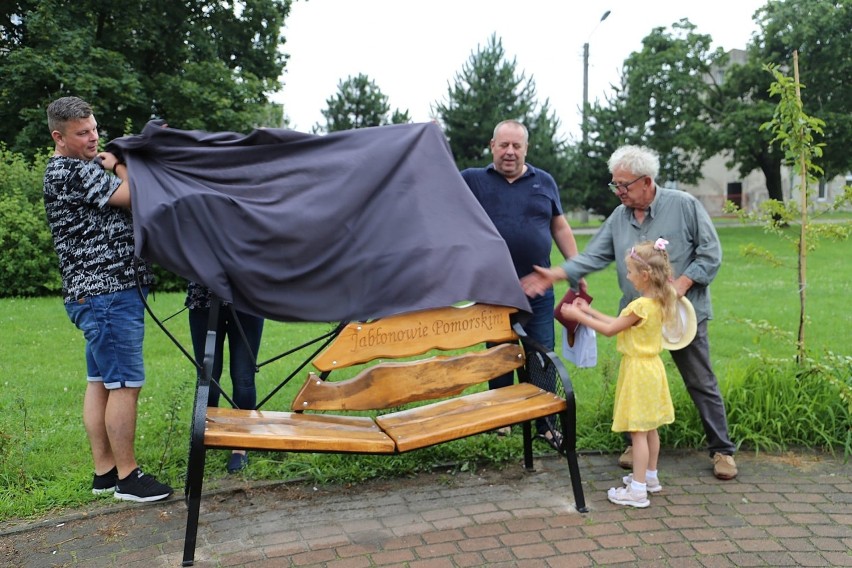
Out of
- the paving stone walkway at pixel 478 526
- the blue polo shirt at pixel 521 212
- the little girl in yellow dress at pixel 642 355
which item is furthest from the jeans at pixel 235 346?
the little girl in yellow dress at pixel 642 355

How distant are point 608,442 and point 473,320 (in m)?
1.42

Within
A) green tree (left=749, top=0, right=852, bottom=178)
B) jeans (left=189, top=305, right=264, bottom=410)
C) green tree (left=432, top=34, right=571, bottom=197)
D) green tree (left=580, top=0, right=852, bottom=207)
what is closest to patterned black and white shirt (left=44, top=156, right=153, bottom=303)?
jeans (left=189, top=305, right=264, bottom=410)

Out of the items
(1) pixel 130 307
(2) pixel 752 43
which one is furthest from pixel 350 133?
(2) pixel 752 43

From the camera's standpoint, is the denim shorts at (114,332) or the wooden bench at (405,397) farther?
the denim shorts at (114,332)

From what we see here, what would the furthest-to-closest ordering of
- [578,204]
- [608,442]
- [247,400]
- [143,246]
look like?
[578,204] < [608,442] < [247,400] < [143,246]

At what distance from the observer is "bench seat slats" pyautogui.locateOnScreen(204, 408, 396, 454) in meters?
3.55

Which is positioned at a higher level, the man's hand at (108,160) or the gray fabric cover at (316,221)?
the man's hand at (108,160)

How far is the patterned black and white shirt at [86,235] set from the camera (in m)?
3.95

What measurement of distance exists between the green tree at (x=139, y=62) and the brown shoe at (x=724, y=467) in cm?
1691

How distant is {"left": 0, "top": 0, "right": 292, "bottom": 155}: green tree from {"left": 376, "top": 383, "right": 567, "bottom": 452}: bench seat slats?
16.2 meters

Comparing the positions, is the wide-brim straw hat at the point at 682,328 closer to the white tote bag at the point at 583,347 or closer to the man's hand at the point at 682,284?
the man's hand at the point at 682,284

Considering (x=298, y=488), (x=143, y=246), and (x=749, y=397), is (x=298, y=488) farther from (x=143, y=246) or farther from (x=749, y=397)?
(x=749, y=397)

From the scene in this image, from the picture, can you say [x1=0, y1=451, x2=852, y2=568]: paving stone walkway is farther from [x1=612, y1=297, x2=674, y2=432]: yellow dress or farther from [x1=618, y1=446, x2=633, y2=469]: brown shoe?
[x1=612, y1=297, x2=674, y2=432]: yellow dress

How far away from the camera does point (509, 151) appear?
512 centimetres
